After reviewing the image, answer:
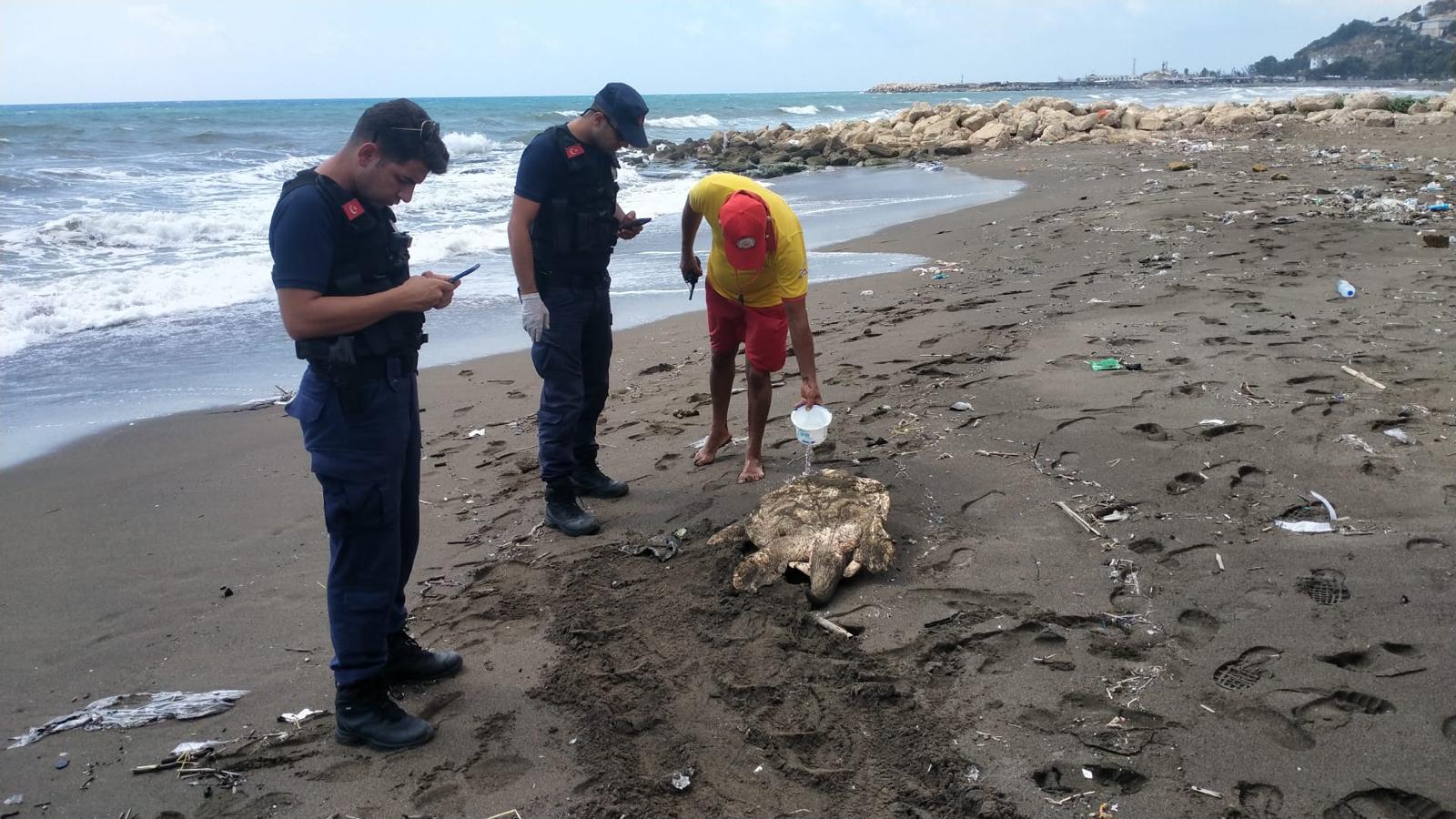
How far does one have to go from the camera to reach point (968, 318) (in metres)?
6.71

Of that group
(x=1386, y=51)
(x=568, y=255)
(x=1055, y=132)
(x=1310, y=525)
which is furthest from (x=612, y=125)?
(x=1386, y=51)

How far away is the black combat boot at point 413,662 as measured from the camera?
2.96 metres

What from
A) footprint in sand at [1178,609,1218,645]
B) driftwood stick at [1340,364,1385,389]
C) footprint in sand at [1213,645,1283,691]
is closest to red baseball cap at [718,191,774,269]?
footprint in sand at [1178,609,1218,645]

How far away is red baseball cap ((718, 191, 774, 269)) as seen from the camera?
377 cm

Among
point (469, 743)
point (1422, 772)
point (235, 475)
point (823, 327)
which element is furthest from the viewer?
point (823, 327)

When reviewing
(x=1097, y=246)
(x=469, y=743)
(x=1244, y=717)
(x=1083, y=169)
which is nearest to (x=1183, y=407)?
(x=1244, y=717)

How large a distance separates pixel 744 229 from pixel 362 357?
5.85 ft

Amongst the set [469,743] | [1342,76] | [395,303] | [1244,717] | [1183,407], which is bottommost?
[469,743]

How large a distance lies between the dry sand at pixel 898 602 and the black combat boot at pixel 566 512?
0.29 feet

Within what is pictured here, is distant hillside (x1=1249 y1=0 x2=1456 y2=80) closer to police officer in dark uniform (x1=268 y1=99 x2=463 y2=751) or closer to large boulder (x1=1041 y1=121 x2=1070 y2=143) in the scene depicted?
large boulder (x1=1041 y1=121 x2=1070 y2=143)

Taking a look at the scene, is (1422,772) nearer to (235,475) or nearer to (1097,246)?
(235,475)

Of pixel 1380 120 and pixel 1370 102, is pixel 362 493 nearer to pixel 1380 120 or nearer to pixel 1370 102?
pixel 1380 120

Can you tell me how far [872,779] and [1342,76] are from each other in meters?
89.1

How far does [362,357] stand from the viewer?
251 cm
